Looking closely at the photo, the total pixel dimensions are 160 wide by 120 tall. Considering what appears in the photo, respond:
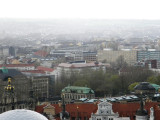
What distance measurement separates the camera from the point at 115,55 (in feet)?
410

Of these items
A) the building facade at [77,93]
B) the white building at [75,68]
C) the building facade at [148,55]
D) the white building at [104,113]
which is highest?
the white building at [104,113]

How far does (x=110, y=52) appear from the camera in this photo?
12625cm

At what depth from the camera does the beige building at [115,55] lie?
119812 mm

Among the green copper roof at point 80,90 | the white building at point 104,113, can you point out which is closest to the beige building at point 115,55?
the green copper roof at point 80,90

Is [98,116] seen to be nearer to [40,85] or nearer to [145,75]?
[40,85]

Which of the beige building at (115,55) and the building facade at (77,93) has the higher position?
the building facade at (77,93)

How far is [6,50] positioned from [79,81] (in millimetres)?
76008

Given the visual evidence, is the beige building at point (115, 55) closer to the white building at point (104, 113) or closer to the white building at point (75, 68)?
the white building at point (75, 68)

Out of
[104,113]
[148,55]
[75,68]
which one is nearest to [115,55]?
[148,55]

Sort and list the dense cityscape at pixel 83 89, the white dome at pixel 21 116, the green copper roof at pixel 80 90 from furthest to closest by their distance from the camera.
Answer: the green copper roof at pixel 80 90 < the dense cityscape at pixel 83 89 < the white dome at pixel 21 116

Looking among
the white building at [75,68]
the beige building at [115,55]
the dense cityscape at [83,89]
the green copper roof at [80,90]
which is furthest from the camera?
the beige building at [115,55]

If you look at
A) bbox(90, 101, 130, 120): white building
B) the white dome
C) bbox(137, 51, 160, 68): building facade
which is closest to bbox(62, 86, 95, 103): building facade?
bbox(90, 101, 130, 120): white building

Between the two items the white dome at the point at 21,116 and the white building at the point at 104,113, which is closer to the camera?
the white dome at the point at 21,116

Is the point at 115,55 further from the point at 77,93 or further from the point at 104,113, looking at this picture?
the point at 104,113
